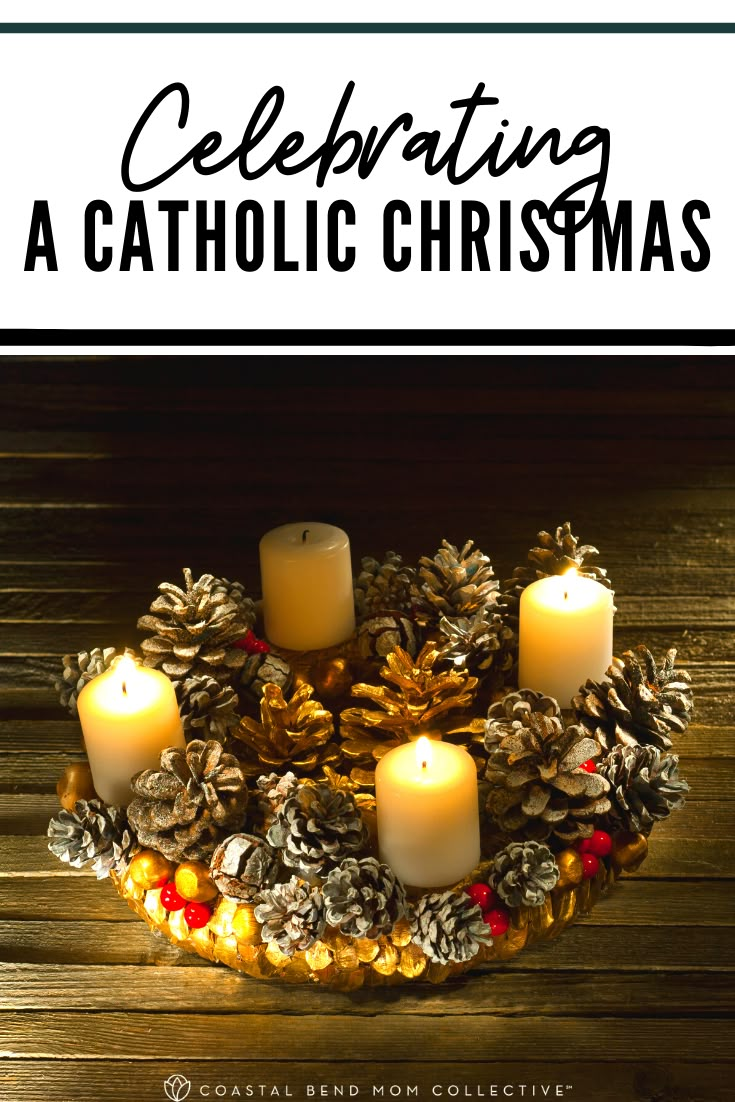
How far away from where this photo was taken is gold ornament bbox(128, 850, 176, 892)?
0.89 meters

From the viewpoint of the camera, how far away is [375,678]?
112cm

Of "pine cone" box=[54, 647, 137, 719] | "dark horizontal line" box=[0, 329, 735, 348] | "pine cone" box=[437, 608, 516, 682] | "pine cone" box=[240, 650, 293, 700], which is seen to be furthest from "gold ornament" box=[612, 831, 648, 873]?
"dark horizontal line" box=[0, 329, 735, 348]

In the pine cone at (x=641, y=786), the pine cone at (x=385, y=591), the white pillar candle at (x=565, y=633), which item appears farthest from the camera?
A: the pine cone at (x=385, y=591)

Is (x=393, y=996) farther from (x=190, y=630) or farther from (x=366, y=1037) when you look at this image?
(x=190, y=630)

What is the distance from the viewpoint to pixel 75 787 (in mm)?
975

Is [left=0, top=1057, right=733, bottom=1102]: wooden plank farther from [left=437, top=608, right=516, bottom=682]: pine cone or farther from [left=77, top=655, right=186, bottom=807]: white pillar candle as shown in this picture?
[left=437, top=608, right=516, bottom=682]: pine cone

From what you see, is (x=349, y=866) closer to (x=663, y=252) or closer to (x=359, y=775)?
(x=359, y=775)

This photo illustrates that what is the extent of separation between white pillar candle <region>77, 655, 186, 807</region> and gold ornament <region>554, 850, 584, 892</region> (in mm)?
312

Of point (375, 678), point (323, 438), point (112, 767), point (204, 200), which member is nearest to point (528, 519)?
point (323, 438)

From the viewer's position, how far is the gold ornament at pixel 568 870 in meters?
0.89

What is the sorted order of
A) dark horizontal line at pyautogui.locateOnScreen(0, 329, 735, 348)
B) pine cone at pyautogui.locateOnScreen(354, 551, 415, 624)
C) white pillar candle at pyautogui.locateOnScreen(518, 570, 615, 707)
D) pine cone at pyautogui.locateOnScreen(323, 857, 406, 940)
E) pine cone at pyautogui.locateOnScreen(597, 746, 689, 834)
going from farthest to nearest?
dark horizontal line at pyautogui.locateOnScreen(0, 329, 735, 348)
pine cone at pyautogui.locateOnScreen(354, 551, 415, 624)
white pillar candle at pyautogui.locateOnScreen(518, 570, 615, 707)
pine cone at pyautogui.locateOnScreen(597, 746, 689, 834)
pine cone at pyautogui.locateOnScreen(323, 857, 406, 940)

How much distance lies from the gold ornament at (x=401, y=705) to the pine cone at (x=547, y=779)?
0.37ft

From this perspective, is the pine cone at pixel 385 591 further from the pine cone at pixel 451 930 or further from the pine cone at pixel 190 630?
the pine cone at pixel 451 930

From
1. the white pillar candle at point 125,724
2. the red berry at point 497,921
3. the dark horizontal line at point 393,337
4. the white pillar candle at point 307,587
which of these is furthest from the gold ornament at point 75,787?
Answer: the dark horizontal line at point 393,337
